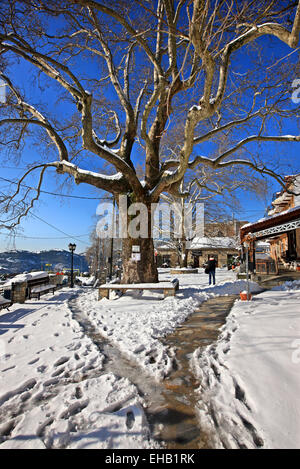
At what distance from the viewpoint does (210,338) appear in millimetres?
4039

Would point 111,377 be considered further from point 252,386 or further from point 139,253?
point 139,253

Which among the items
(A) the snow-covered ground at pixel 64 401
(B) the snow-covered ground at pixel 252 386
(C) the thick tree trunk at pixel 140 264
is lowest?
(A) the snow-covered ground at pixel 64 401

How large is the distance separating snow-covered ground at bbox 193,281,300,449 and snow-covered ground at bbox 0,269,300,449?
1cm

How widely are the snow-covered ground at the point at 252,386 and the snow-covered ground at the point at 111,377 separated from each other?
11mm

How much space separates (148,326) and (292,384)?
113 inches

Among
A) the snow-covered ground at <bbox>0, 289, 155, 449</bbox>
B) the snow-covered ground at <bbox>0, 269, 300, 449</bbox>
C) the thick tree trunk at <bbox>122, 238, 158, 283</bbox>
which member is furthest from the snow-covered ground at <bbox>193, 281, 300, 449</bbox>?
the thick tree trunk at <bbox>122, 238, 158, 283</bbox>

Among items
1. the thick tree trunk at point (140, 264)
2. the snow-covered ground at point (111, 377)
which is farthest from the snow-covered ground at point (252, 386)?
the thick tree trunk at point (140, 264)

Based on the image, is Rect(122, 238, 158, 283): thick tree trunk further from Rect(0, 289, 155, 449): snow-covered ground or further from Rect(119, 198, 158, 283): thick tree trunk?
Rect(0, 289, 155, 449): snow-covered ground

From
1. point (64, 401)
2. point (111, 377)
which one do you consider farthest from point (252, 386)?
point (64, 401)

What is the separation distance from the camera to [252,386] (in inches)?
94.3

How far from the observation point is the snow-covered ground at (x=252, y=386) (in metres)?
1.80

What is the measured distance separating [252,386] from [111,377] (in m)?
1.63

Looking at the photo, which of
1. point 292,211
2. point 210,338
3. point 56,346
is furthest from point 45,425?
point 292,211

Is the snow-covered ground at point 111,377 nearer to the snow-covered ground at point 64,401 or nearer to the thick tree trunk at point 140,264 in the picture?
the snow-covered ground at point 64,401
